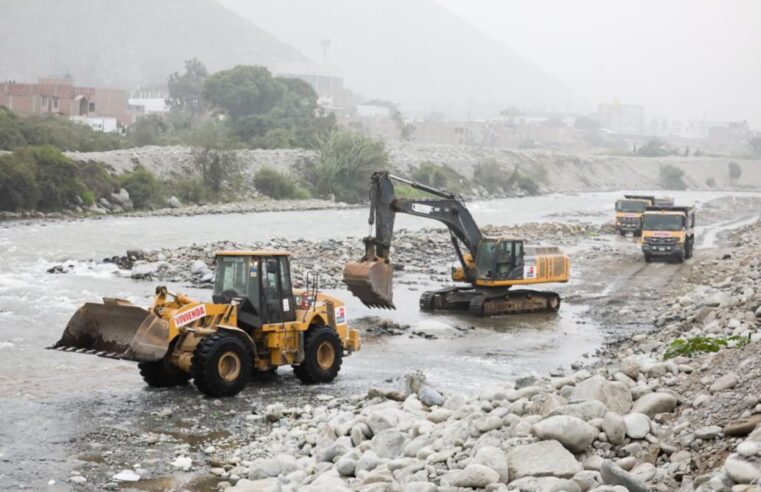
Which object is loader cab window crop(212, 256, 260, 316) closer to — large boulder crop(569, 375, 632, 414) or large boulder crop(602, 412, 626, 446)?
large boulder crop(569, 375, 632, 414)

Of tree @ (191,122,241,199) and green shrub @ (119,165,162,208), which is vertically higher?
tree @ (191,122,241,199)

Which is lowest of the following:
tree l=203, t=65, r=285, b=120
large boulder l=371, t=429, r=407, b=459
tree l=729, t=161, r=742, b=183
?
large boulder l=371, t=429, r=407, b=459

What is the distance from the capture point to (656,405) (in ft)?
36.2

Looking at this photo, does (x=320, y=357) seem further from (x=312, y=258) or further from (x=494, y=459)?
(x=312, y=258)

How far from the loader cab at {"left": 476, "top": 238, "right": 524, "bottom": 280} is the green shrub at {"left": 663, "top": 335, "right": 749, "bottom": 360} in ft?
37.9

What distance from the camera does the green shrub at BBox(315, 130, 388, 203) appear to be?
246 ft

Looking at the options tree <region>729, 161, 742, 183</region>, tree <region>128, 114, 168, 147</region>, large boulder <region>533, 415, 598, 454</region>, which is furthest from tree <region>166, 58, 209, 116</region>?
large boulder <region>533, 415, 598, 454</region>

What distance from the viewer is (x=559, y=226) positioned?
195ft

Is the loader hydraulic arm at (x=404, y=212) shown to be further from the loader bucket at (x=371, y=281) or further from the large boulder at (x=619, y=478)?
the large boulder at (x=619, y=478)

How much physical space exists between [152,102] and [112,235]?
505 feet

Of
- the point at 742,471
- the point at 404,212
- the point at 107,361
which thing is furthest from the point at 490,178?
the point at 742,471

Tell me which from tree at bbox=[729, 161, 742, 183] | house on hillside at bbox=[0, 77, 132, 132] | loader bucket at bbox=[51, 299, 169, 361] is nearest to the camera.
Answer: loader bucket at bbox=[51, 299, 169, 361]

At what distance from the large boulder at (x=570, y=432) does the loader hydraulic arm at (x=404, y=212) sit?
510 inches

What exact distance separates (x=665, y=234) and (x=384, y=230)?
20086mm
